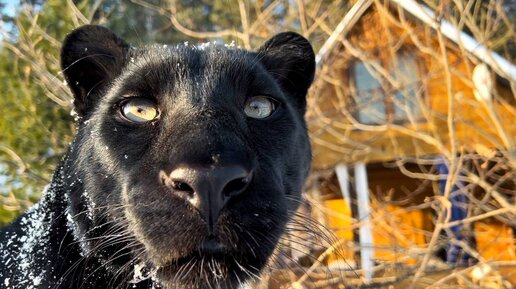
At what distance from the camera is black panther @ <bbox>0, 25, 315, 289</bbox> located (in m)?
1.52

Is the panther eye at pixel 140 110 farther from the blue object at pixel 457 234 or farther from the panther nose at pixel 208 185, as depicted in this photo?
the blue object at pixel 457 234

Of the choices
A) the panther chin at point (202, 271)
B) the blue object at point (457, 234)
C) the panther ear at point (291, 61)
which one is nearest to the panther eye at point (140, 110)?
the panther chin at point (202, 271)

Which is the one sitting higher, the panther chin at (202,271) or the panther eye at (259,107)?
the panther eye at (259,107)

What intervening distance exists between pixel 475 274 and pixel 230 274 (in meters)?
5.04

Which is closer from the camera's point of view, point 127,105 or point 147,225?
point 147,225

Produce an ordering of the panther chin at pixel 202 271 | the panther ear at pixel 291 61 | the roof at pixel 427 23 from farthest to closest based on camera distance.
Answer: the roof at pixel 427 23, the panther ear at pixel 291 61, the panther chin at pixel 202 271

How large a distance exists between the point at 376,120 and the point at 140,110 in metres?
8.57

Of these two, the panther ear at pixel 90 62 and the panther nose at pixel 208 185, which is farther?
the panther ear at pixel 90 62

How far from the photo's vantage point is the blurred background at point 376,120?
4.47m

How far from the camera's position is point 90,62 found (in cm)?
219

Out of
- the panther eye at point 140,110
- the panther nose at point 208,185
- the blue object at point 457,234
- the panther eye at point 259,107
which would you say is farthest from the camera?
the blue object at point 457,234

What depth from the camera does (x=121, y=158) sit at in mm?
1810

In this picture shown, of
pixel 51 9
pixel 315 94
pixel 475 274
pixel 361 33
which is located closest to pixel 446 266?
pixel 475 274

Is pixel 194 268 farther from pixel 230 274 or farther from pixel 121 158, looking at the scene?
pixel 121 158
